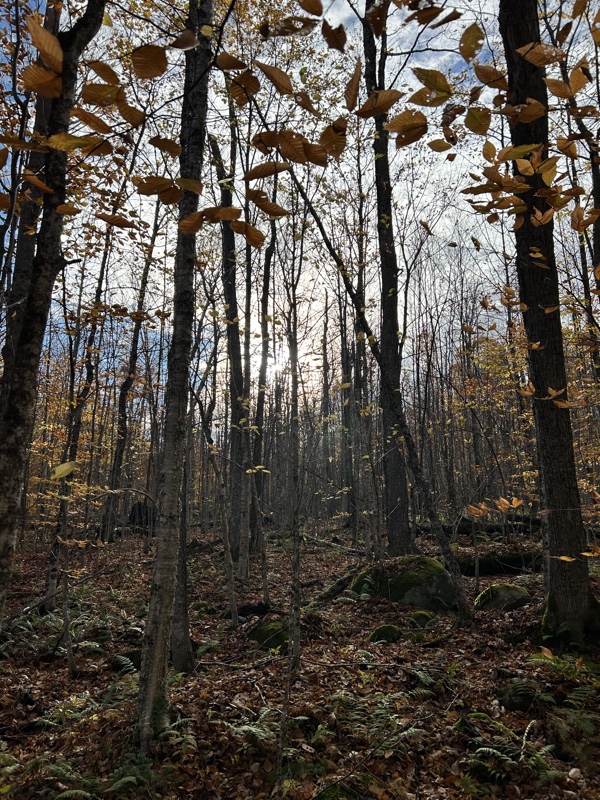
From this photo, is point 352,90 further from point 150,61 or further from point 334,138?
point 150,61

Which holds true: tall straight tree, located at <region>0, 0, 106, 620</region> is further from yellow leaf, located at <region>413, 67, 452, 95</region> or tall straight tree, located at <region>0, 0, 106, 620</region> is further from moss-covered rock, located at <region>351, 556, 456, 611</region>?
moss-covered rock, located at <region>351, 556, 456, 611</region>

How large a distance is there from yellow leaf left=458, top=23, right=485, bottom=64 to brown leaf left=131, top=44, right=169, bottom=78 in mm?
853

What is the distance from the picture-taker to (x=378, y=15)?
4.19 feet

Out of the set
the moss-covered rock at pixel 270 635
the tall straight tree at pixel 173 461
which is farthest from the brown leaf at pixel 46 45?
Answer: the moss-covered rock at pixel 270 635

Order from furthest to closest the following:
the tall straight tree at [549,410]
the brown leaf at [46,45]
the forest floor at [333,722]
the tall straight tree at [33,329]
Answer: the tall straight tree at [549,410] < the forest floor at [333,722] < the tall straight tree at [33,329] < the brown leaf at [46,45]

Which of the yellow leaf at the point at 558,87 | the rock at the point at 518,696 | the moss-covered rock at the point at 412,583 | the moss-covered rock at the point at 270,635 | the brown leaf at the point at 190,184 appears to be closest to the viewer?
the brown leaf at the point at 190,184

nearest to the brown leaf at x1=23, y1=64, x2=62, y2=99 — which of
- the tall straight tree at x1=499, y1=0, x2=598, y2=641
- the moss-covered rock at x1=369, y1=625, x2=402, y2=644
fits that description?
the tall straight tree at x1=499, y1=0, x2=598, y2=641

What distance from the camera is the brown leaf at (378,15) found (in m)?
1.26

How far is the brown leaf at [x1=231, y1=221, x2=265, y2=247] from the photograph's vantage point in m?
1.29

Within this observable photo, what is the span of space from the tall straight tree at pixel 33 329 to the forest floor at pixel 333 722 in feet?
7.00

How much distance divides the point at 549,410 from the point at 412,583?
4.33 meters

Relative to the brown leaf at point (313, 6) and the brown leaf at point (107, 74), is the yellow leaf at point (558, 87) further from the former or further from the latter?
the brown leaf at point (107, 74)

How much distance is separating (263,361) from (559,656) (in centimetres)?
764

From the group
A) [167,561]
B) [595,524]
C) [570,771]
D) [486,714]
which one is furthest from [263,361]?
[595,524]
